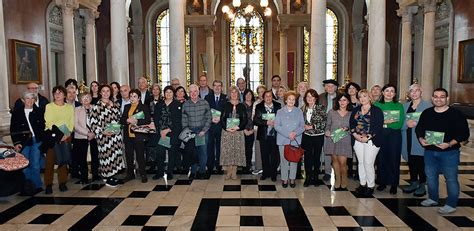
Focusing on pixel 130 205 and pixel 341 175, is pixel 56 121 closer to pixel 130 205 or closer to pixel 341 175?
pixel 130 205

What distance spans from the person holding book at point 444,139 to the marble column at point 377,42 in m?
5.47

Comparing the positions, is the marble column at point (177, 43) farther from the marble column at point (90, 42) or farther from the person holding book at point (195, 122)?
the marble column at point (90, 42)

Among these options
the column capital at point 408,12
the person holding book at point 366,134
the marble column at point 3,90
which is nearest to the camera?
the person holding book at point 366,134

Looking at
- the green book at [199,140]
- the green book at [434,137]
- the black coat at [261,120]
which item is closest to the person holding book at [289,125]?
the black coat at [261,120]

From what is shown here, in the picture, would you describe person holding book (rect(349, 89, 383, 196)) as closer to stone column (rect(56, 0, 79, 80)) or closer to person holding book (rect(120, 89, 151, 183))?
person holding book (rect(120, 89, 151, 183))

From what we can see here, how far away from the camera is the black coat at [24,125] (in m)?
6.43

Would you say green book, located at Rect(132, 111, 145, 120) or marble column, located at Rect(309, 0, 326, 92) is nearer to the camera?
green book, located at Rect(132, 111, 145, 120)

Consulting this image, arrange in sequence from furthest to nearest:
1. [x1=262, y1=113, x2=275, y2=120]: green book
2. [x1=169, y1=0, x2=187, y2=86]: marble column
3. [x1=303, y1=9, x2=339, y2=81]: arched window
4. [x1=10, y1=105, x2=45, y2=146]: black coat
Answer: [x1=303, y1=9, x2=339, y2=81]: arched window → [x1=169, y1=0, x2=187, y2=86]: marble column → [x1=262, y1=113, x2=275, y2=120]: green book → [x1=10, y1=105, x2=45, y2=146]: black coat

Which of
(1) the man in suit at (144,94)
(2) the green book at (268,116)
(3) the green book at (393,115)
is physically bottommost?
(2) the green book at (268,116)

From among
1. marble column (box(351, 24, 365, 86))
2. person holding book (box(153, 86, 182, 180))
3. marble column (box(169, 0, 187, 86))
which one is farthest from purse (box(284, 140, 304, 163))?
marble column (box(351, 24, 365, 86))

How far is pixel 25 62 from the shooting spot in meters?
13.3

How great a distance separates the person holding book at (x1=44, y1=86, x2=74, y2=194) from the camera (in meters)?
6.62

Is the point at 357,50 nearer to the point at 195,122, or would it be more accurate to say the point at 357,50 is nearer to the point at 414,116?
the point at 414,116

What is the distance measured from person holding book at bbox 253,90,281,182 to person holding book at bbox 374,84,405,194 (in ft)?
6.12
